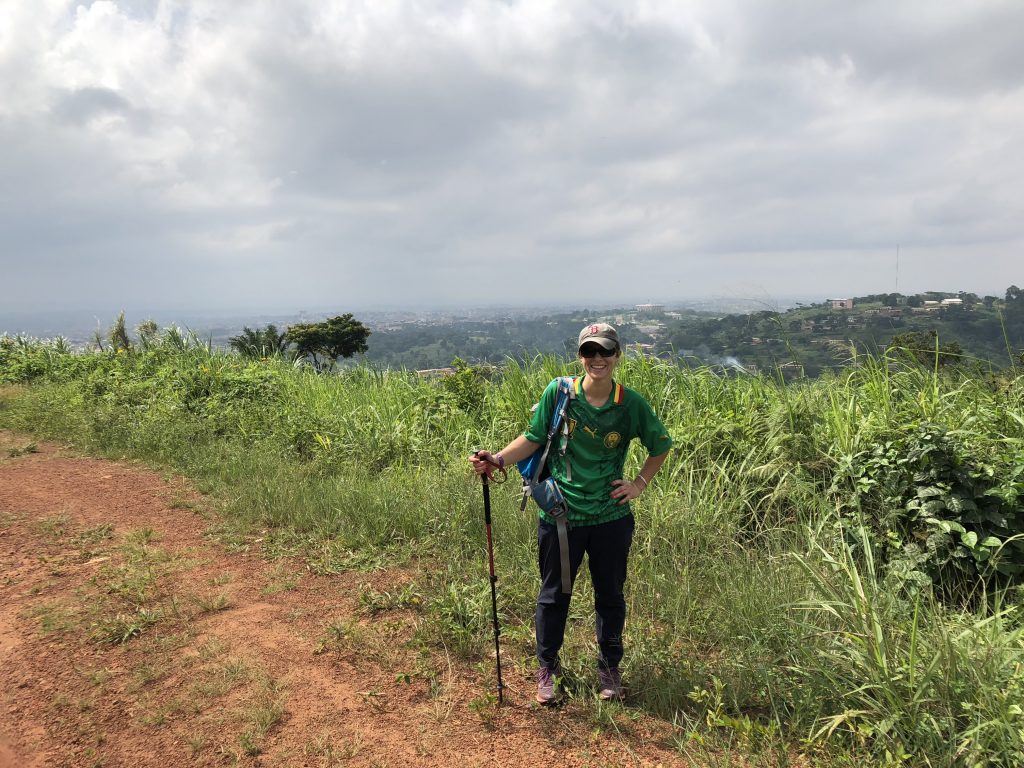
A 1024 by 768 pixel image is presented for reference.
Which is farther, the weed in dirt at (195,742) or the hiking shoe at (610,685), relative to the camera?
the hiking shoe at (610,685)

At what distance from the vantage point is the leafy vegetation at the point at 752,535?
2.52 metres

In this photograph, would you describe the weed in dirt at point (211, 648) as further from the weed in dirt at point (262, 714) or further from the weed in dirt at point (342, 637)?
the weed in dirt at point (342, 637)

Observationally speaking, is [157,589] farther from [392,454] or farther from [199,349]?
[199,349]

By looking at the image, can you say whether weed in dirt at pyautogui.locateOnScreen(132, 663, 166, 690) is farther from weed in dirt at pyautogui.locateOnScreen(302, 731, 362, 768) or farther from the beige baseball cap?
the beige baseball cap

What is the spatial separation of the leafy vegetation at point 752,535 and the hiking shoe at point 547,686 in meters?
0.15

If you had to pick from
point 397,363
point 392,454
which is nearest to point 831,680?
point 392,454

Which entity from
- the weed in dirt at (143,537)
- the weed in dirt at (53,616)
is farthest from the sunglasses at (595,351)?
the weed in dirt at (143,537)

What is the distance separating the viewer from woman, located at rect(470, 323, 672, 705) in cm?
275

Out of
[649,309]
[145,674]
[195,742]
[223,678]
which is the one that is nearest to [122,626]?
[145,674]

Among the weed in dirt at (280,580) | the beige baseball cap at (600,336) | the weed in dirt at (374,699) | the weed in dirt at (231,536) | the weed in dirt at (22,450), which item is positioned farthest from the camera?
the weed in dirt at (22,450)

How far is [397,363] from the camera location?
405 inches

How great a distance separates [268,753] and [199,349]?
10774mm

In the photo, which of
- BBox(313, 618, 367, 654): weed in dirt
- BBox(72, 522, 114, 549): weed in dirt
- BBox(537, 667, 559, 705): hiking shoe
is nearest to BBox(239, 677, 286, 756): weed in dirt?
BBox(313, 618, 367, 654): weed in dirt

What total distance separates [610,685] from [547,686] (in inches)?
12.2
